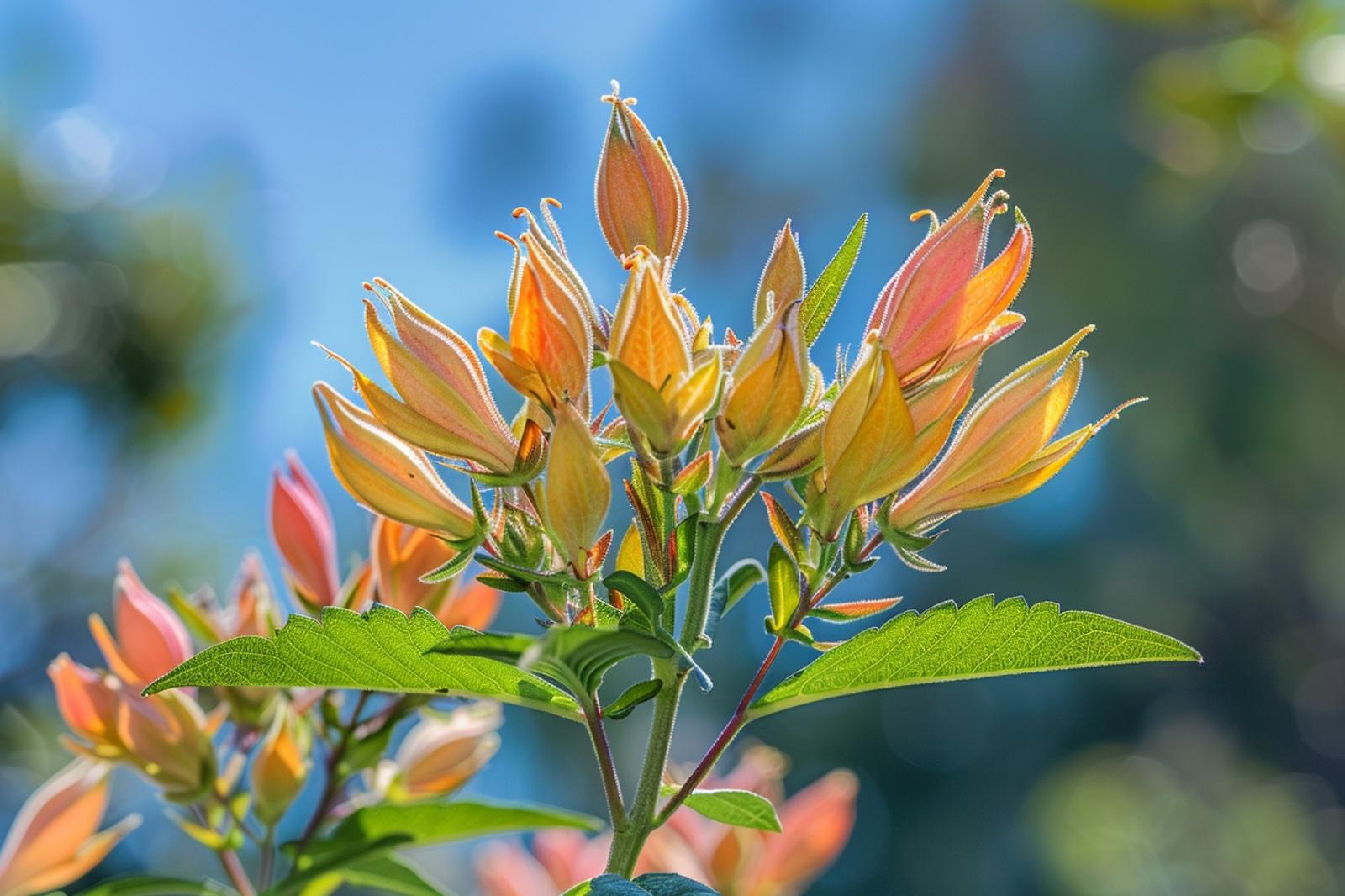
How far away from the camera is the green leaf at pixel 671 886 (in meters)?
0.49

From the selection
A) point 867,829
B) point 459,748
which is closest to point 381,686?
point 459,748

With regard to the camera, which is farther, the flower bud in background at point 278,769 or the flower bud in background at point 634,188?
the flower bud in background at point 278,769

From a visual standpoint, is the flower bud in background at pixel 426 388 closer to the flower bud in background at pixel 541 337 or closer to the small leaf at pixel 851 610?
the flower bud in background at pixel 541 337

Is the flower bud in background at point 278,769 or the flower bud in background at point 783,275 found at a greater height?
the flower bud in background at point 783,275

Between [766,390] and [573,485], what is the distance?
0.10m

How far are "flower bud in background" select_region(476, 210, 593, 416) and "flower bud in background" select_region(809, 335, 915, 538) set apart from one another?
120 mm

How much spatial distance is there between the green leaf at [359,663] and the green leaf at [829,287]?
233mm

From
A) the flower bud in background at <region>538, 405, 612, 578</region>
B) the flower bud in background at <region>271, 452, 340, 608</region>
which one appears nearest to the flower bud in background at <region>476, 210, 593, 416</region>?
the flower bud in background at <region>538, 405, 612, 578</region>

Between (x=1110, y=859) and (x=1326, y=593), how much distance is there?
15.6 feet

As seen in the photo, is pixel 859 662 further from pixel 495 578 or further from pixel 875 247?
pixel 875 247

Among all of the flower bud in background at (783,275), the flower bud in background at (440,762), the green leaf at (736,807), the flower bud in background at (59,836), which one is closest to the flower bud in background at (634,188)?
the flower bud in background at (783,275)

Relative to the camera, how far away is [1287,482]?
33.4 ft

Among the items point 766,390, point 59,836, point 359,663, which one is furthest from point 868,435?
point 59,836

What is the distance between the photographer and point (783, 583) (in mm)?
579
